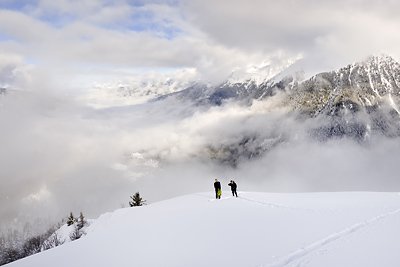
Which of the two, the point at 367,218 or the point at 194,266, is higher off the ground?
the point at 367,218

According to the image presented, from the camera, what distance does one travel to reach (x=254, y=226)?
15531 millimetres

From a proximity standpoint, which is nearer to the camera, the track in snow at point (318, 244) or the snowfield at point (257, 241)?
the track in snow at point (318, 244)

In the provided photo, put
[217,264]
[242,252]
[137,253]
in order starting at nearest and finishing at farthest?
[217,264] < [242,252] < [137,253]

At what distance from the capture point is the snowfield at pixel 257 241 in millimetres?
10102

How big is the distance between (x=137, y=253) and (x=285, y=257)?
24.7 ft

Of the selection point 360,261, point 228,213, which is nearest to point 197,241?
point 228,213

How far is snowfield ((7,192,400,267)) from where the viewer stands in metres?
10.1

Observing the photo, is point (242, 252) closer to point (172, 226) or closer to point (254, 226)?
point (254, 226)

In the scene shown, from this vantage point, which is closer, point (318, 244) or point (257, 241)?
point (318, 244)

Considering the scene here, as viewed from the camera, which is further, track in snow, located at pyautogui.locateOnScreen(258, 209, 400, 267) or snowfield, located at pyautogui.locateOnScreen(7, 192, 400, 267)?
snowfield, located at pyautogui.locateOnScreen(7, 192, 400, 267)

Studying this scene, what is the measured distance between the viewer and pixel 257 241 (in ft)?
41.6

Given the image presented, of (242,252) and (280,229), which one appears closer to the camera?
(242,252)

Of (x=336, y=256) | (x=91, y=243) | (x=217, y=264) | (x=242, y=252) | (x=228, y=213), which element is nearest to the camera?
(x=336, y=256)

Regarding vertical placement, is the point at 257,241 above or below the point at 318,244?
above
